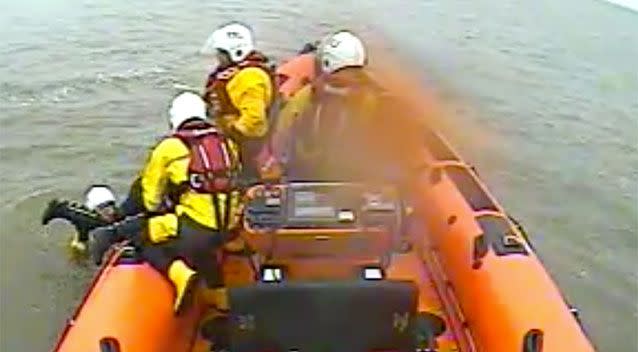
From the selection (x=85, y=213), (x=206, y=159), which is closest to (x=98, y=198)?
(x=85, y=213)

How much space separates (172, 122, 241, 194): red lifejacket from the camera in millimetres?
3744

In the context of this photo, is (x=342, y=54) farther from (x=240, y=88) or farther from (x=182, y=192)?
(x=182, y=192)

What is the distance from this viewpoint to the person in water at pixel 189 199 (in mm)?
3752

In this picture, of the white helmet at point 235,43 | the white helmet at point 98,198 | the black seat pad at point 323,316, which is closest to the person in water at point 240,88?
the white helmet at point 235,43

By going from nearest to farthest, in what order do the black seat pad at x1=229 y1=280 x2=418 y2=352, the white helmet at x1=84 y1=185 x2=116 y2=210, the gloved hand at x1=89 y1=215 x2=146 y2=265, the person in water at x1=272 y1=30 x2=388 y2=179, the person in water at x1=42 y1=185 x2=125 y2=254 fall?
the black seat pad at x1=229 y1=280 x2=418 y2=352, the gloved hand at x1=89 y1=215 x2=146 y2=265, the person in water at x1=272 y1=30 x2=388 y2=179, the person in water at x1=42 y1=185 x2=125 y2=254, the white helmet at x1=84 y1=185 x2=116 y2=210

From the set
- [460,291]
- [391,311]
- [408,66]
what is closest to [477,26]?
[408,66]

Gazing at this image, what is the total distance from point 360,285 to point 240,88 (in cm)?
151

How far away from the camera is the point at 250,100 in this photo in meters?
4.55

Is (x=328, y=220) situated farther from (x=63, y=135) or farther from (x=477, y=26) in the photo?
(x=477, y=26)

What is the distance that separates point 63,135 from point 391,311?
496 cm

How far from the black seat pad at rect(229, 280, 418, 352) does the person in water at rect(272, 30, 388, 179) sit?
50.5 inches

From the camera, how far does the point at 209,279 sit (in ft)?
13.0

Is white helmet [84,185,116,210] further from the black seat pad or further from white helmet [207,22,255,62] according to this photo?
the black seat pad

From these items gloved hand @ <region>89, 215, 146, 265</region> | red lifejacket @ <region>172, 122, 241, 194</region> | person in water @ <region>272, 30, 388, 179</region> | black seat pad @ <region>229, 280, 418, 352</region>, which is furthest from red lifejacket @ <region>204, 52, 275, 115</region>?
black seat pad @ <region>229, 280, 418, 352</region>
